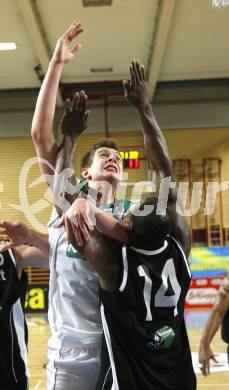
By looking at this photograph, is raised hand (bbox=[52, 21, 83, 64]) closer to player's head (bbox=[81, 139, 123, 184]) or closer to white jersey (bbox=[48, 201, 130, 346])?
player's head (bbox=[81, 139, 123, 184])

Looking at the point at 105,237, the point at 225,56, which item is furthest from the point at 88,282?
the point at 225,56

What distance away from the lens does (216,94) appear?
44.4 ft

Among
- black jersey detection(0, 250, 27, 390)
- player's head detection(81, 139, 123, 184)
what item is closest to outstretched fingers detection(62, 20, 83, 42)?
player's head detection(81, 139, 123, 184)

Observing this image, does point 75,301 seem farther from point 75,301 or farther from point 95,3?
point 95,3

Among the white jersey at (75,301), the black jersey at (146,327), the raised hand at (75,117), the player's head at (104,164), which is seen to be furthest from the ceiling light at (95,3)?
the black jersey at (146,327)

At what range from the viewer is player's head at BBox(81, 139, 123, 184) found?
2.61 meters

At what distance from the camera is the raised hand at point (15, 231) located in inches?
91.5

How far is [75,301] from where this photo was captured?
234cm

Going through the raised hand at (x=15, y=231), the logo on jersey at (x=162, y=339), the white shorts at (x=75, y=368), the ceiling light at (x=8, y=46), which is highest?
the ceiling light at (x=8, y=46)

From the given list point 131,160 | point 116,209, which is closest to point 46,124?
point 116,209

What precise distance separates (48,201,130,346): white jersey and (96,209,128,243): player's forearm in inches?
14.3

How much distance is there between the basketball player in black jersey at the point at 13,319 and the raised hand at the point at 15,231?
305mm

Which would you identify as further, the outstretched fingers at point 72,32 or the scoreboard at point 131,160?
the scoreboard at point 131,160

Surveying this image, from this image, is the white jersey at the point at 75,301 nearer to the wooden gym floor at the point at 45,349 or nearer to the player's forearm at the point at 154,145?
the player's forearm at the point at 154,145
